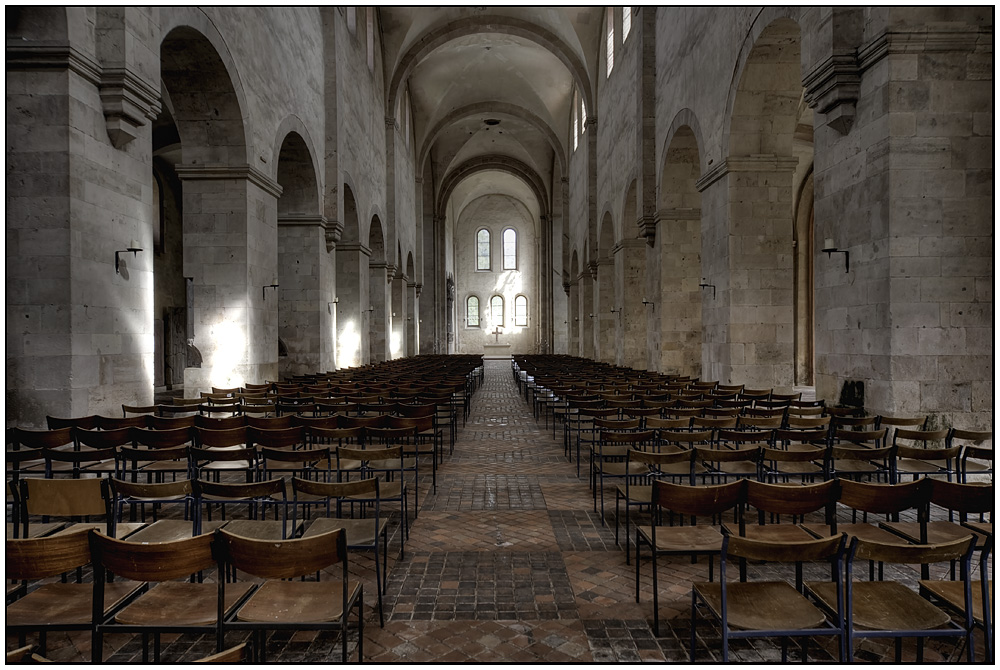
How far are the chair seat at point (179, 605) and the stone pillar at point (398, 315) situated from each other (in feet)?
78.0

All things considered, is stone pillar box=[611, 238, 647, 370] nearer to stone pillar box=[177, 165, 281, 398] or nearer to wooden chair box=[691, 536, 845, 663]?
stone pillar box=[177, 165, 281, 398]

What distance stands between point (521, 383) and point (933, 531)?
15.6 meters

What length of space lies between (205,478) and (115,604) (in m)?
4.00

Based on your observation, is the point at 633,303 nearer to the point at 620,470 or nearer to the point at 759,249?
the point at 759,249

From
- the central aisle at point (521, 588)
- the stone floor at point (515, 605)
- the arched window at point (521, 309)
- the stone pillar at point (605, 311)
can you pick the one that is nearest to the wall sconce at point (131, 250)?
the central aisle at point (521, 588)

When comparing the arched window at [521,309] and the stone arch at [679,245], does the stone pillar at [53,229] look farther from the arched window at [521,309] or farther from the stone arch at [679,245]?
the arched window at [521,309]

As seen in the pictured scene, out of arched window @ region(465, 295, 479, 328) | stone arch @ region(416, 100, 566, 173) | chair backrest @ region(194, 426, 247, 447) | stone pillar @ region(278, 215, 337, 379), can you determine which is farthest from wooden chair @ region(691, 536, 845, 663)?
arched window @ region(465, 295, 479, 328)

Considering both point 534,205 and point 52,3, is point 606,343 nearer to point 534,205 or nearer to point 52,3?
point 52,3

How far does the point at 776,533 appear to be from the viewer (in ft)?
12.2

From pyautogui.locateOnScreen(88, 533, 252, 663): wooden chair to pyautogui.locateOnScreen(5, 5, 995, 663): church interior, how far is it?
0.05 feet

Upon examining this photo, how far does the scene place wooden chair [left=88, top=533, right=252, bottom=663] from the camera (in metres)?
2.49

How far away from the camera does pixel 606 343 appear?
2392cm

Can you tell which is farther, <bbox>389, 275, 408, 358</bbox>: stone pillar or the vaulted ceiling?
<bbox>389, 275, 408, 358</bbox>: stone pillar

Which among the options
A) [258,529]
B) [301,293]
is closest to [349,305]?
[301,293]
